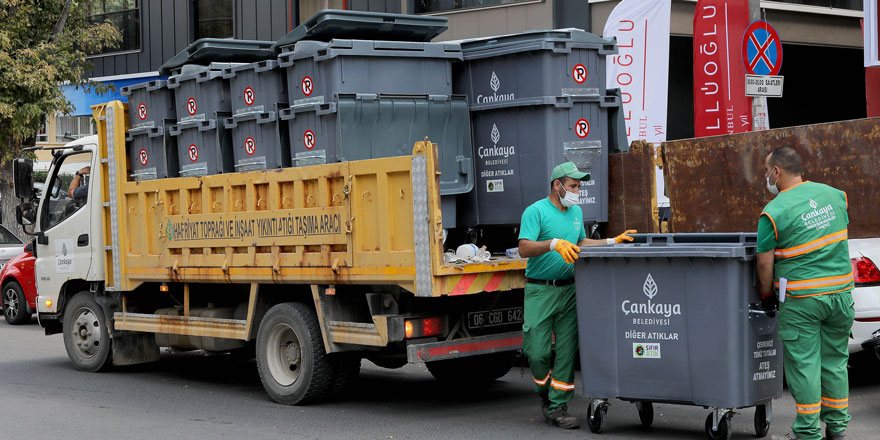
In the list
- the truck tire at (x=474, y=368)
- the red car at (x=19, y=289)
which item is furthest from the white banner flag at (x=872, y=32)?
the red car at (x=19, y=289)

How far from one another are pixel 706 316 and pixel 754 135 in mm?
2837

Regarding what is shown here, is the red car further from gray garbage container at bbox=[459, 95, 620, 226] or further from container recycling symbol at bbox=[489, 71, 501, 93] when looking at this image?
container recycling symbol at bbox=[489, 71, 501, 93]

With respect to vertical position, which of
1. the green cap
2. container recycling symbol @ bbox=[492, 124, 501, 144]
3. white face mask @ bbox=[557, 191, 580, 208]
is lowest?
white face mask @ bbox=[557, 191, 580, 208]

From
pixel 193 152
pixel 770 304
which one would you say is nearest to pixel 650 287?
pixel 770 304

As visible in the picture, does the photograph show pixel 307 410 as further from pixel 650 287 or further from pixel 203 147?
pixel 650 287

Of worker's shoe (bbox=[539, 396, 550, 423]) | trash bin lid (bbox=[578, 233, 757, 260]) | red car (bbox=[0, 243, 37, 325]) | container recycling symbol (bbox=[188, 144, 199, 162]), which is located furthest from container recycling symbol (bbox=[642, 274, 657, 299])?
red car (bbox=[0, 243, 37, 325])

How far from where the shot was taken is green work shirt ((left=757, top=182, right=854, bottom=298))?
632 cm

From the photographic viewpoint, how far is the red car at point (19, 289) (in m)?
16.4

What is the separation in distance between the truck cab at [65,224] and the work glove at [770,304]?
6.52 metres

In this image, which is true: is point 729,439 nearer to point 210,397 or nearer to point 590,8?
point 210,397

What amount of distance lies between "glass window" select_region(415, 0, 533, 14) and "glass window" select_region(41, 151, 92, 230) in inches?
335

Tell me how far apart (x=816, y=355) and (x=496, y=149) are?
321 cm

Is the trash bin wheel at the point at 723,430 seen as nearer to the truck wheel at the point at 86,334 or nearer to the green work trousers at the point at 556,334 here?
the green work trousers at the point at 556,334

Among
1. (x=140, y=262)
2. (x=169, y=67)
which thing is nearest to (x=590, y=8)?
(x=169, y=67)
